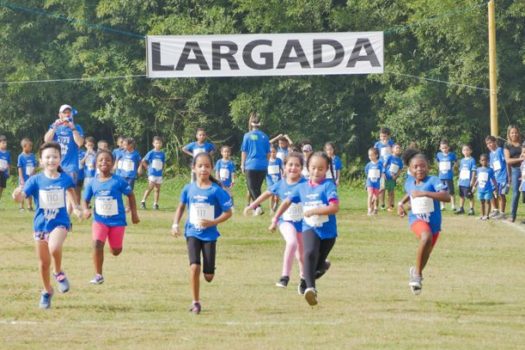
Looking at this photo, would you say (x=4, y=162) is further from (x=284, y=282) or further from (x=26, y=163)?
(x=284, y=282)

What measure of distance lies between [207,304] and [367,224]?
450 inches

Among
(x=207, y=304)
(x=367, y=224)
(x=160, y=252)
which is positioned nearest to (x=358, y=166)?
(x=367, y=224)

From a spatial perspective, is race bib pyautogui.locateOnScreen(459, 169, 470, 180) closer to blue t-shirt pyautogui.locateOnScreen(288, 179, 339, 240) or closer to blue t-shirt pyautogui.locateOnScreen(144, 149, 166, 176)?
blue t-shirt pyautogui.locateOnScreen(144, 149, 166, 176)

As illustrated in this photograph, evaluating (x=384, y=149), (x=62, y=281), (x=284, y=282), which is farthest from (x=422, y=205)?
(x=384, y=149)

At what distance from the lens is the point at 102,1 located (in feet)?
141

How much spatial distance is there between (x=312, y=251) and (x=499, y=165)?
1402 cm

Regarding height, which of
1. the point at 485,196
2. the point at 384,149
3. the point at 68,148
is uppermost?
the point at 68,148

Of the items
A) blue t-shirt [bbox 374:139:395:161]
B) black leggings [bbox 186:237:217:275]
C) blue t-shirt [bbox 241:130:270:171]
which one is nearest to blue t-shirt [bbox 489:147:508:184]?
blue t-shirt [bbox 374:139:395:161]

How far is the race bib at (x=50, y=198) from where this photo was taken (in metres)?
12.7

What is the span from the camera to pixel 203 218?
1241 centimetres

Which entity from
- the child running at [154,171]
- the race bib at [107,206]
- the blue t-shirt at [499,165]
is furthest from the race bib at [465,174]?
the race bib at [107,206]

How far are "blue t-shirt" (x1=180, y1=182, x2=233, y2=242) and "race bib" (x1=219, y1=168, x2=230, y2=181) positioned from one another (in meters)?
15.0

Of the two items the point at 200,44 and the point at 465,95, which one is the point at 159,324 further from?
the point at 465,95

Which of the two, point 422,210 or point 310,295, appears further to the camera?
point 422,210
